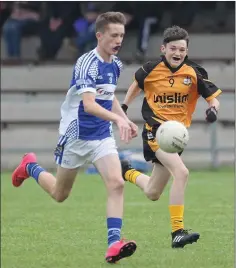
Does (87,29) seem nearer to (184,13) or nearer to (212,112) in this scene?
(184,13)

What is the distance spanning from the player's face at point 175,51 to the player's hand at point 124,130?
5.52 feet

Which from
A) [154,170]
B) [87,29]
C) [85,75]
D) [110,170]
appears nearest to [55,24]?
[87,29]

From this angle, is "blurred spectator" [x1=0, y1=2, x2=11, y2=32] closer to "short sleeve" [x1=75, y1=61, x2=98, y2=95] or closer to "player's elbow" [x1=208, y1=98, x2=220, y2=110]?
"player's elbow" [x1=208, y1=98, x2=220, y2=110]

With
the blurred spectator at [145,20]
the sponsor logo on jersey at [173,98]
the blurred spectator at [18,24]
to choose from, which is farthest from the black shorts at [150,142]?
the blurred spectator at [18,24]

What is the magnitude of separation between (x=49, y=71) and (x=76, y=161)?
47.4 ft

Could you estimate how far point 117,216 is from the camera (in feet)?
25.2

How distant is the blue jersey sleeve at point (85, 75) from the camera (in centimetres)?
773

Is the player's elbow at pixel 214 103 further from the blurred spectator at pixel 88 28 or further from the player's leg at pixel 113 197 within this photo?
the blurred spectator at pixel 88 28

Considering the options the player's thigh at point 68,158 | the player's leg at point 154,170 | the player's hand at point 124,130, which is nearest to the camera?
the player's hand at point 124,130

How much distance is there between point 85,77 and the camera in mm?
7770

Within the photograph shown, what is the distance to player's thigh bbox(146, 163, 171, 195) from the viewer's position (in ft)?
29.4

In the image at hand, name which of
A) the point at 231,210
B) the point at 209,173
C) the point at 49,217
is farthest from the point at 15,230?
the point at 209,173

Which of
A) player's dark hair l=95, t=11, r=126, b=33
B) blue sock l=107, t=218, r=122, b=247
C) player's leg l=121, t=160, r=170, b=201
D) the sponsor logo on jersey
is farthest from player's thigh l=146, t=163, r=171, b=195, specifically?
player's dark hair l=95, t=11, r=126, b=33

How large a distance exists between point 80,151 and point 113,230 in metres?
0.87
